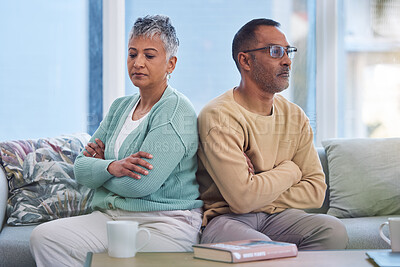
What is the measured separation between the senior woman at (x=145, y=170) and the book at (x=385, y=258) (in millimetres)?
728

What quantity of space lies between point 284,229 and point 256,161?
304mm

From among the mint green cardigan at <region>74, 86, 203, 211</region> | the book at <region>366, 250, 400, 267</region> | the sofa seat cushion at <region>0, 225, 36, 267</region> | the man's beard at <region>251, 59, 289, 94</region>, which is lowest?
the sofa seat cushion at <region>0, 225, 36, 267</region>

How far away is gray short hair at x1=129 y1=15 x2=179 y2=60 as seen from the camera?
7.01 feet

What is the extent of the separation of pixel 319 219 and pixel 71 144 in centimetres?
132

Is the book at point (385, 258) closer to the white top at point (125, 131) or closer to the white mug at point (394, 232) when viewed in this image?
the white mug at point (394, 232)

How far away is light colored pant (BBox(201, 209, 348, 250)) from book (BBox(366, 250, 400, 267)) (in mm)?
470

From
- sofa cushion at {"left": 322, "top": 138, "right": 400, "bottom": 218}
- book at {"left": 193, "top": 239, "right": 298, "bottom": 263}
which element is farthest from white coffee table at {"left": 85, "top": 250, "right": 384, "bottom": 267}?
sofa cushion at {"left": 322, "top": 138, "right": 400, "bottom": 218}

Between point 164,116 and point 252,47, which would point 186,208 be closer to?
point 164,116

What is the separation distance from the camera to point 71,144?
104 inches

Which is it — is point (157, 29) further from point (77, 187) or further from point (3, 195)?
point (3, 195)

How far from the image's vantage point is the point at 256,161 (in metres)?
2.16

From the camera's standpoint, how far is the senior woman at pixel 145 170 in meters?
1.88

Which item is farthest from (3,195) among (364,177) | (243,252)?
(364,177)

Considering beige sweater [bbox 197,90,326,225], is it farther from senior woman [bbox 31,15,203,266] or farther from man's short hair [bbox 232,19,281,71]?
man's short hair [bbox 232,19,281,71]
